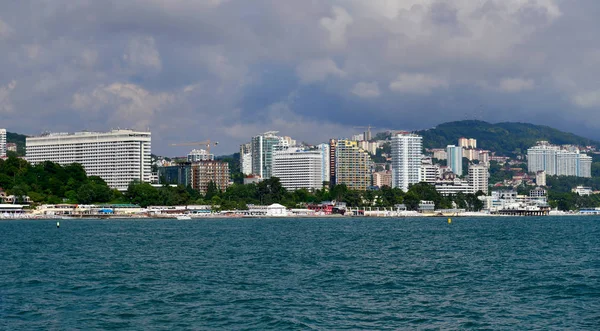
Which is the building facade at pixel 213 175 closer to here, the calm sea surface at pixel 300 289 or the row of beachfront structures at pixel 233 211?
the row of beachfront structures at pixel 233 211

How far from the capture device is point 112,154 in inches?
7293

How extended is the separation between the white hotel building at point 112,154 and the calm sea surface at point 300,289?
138 metres

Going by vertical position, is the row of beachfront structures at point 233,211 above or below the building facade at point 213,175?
below

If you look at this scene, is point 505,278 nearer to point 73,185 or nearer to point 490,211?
point 73,185

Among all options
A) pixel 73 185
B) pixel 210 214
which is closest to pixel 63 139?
pixel 73 185

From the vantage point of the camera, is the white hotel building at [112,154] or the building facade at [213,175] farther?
the building facade at [213,175]

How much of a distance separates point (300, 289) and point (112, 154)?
532ft

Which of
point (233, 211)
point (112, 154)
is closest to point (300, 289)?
point (233, 211)

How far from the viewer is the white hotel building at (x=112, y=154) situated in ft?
601

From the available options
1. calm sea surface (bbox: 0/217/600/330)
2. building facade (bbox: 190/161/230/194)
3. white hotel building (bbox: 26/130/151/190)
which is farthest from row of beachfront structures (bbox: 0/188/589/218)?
calm sea surface (bbox: 0/217/600/330)

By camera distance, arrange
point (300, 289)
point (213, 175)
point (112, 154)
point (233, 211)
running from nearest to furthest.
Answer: point (300, 289) < point (233, 211) < point (112, 154) < point (213, 175)

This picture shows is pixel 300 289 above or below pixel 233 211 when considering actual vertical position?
below

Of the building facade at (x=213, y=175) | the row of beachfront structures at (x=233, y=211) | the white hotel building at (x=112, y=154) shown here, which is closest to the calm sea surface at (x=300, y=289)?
the row of beachfront structures at (x=233, y=211)

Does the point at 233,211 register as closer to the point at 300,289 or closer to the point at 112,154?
the point at 112,154
